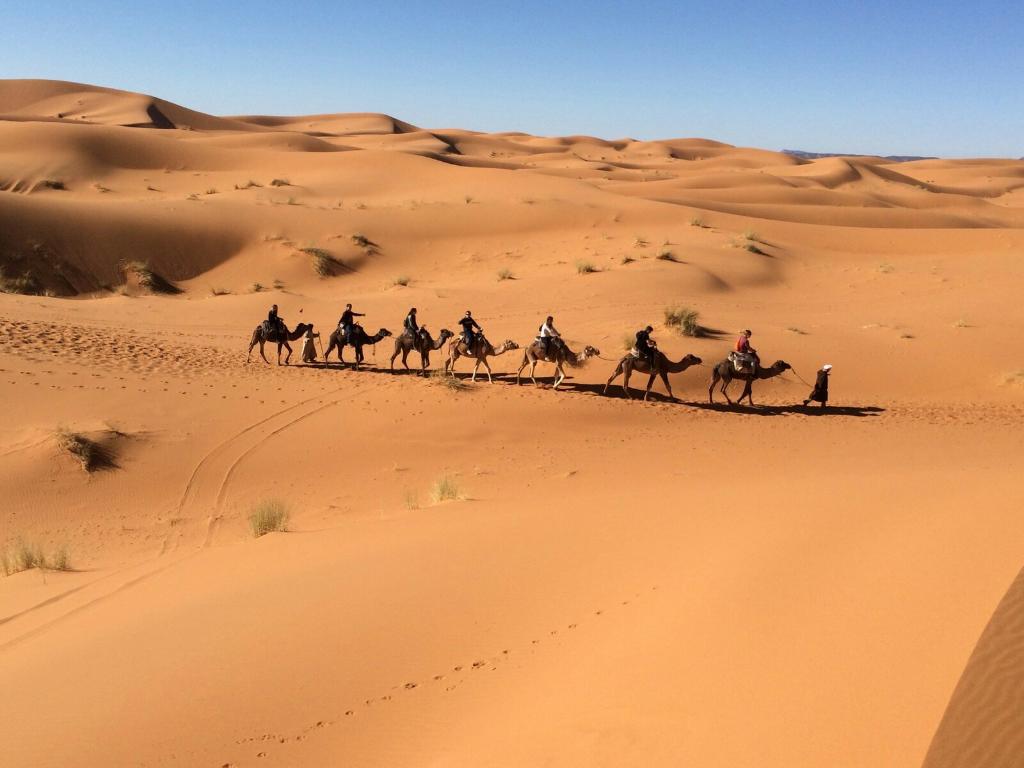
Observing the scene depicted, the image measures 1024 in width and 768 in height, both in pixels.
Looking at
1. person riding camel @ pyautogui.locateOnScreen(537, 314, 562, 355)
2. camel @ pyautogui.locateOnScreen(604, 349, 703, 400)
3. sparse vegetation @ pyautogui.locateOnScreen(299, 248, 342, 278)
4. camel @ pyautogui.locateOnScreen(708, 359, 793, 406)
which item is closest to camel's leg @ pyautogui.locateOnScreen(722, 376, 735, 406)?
camel @ pyautogui.locateOnScreen(708, 359, 793, 406)

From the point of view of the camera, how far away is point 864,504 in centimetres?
1024

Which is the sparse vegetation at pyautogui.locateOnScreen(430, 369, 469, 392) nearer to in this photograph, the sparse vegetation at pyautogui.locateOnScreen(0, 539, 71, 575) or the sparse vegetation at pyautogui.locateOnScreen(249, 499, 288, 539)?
the sparse vegetation at pyautogui.locateOnScreen(249, 499, 288, 539)

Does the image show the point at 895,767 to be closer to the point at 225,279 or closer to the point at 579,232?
the point at 225,279

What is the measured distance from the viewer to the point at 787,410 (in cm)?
1981

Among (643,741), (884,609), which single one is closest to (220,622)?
(643,741)

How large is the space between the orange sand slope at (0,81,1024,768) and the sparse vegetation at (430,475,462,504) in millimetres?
430

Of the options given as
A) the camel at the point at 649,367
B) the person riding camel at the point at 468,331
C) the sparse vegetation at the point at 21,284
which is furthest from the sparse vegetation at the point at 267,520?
the sparse vegetation at the point at 21,284

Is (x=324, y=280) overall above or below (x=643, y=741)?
above

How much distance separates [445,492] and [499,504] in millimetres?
1383

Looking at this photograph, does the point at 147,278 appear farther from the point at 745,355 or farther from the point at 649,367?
the point at 745,355

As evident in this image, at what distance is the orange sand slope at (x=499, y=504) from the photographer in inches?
225

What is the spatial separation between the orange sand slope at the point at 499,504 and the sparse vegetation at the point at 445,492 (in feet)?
1.41

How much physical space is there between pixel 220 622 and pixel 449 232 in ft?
113

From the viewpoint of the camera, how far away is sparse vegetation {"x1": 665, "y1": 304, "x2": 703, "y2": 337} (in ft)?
75.5
